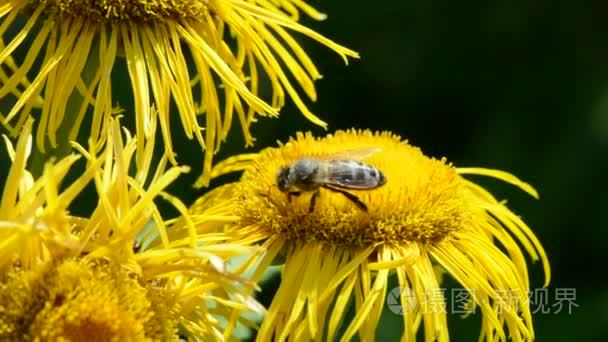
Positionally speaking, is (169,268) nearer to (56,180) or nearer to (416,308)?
(56,180)

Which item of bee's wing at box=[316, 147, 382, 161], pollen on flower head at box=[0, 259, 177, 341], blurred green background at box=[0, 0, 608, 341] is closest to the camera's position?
pollen on flower head at box=[0, 259, 177, 341]

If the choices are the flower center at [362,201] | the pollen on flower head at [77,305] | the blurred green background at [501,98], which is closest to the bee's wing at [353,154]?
the flower center at [362,201]

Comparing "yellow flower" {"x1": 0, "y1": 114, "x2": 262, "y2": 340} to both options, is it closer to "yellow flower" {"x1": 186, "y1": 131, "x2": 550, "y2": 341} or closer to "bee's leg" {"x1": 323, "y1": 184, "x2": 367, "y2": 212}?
"yellow flower" {"x1": 186, "y1": 131, "x2": 550, "y2": 341}

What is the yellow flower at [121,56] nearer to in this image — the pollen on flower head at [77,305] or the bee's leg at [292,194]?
the bee's leg at [292,194]

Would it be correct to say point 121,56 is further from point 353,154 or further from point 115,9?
point 353,154

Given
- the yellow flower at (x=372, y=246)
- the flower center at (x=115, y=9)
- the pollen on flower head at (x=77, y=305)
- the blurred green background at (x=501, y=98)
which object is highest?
the blurred green background at (x=501, y=98)

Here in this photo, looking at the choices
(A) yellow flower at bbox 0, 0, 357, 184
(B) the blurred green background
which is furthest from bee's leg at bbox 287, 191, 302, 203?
(B) the blurred green background

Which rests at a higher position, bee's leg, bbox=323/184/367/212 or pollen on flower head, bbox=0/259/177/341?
bee's leg, bbox=323/184/367/212
